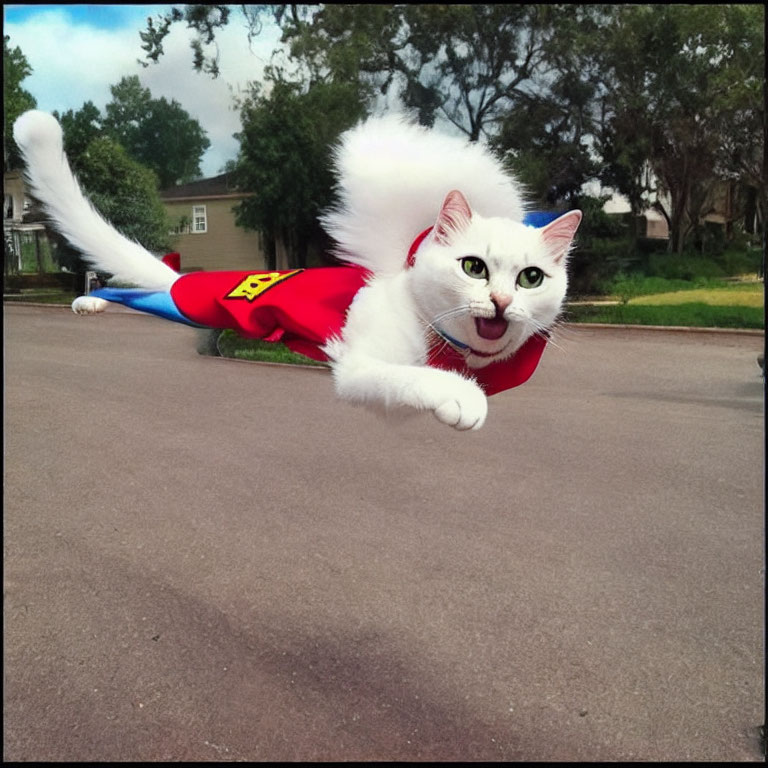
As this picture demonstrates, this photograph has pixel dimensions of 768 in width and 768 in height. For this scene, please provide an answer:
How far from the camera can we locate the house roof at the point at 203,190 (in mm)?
1912

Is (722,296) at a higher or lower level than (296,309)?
higher

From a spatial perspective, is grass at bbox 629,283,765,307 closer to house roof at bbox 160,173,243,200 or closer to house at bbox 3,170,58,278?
house roof at bbox 160,173,243,200

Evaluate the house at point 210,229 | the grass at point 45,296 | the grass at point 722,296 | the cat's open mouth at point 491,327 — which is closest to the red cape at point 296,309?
the cat's open mouth at point 491,327

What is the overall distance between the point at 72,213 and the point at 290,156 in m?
0.50

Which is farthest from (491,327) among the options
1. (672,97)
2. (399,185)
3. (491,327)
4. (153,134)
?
(672,97)

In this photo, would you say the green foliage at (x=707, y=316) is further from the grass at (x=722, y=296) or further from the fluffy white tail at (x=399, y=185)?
the fluffy white tail at (x=399, y=185)

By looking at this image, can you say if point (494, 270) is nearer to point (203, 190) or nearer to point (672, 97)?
point (203, 190)

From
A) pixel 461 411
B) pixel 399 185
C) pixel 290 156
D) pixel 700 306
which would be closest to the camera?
pixel 461 411

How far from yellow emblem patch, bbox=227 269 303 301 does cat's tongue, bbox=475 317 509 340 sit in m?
0.48

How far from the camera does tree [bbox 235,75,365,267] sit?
1.55 meters

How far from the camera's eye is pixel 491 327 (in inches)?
40.3

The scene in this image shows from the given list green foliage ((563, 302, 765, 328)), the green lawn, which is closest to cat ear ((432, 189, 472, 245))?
the green lawn

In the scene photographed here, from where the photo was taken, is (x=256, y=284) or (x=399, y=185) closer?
(x=399, y=185)

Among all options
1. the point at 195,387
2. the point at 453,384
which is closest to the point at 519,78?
the point at 453,384
